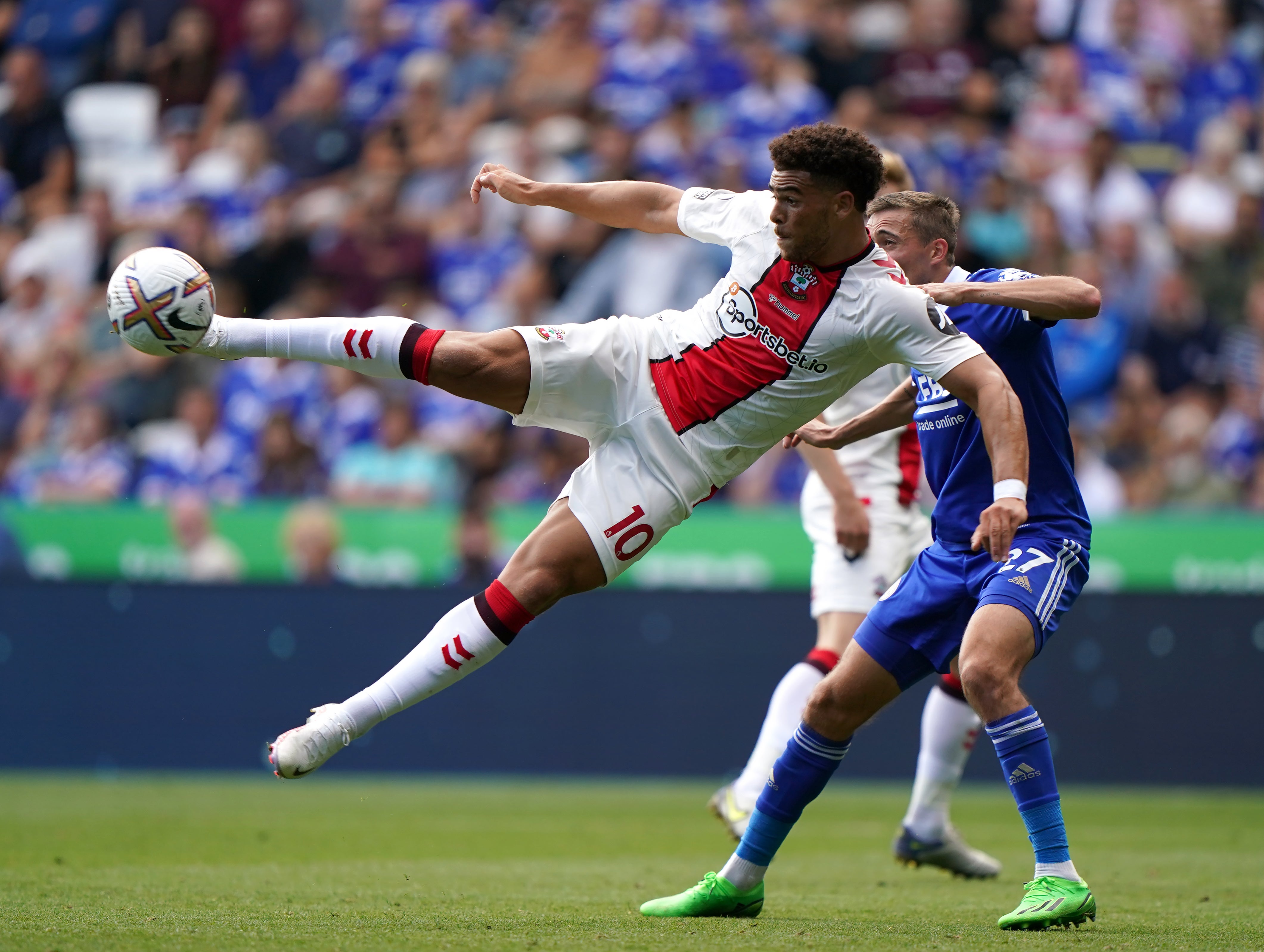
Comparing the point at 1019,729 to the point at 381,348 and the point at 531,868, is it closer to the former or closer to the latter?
the point at 381,348

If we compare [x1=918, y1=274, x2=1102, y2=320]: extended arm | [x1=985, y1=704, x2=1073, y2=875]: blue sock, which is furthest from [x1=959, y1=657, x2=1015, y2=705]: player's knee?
[x1=918, y1=274, x2=1102, y2=320]: extended arm

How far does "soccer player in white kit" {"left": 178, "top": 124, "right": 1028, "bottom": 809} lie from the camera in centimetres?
489

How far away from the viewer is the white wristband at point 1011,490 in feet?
15.5

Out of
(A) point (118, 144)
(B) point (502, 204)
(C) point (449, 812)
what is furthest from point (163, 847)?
(A) point (118, 144)

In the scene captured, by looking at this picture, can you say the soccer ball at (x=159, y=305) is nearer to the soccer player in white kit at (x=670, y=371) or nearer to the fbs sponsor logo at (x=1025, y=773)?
the soccer player in white kit at (x=670, y=371)

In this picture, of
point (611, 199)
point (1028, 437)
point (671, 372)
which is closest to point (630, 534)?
point (671, 372)

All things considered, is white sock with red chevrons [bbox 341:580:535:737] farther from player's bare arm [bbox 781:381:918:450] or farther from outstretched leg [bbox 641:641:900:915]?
player's bare arm [bbox 781:381:918:450]

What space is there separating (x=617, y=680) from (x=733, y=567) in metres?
1.30

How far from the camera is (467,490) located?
41.9ft

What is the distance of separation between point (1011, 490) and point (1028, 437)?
58 cm

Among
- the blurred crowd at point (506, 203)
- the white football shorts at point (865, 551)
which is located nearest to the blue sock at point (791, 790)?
the white football shorts at point (865, 551)

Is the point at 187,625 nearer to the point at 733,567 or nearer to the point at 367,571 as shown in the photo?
the point at 367,571

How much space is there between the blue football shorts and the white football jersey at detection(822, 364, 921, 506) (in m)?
1.92

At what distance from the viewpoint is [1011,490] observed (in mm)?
4742
